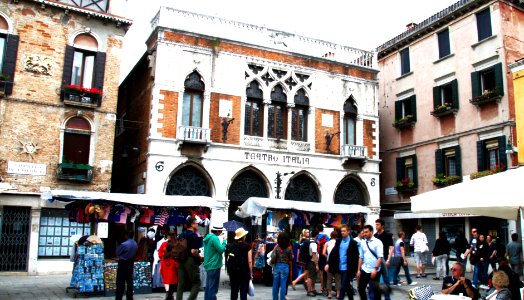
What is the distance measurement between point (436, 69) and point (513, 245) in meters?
11.7

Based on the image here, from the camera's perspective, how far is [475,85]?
21.0m

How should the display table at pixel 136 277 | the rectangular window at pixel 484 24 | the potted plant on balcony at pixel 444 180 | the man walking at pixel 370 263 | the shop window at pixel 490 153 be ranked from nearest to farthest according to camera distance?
1. the man walking at pixel 370 263
2. the display table at pixel 136 277
3. the shop window at pixel 490 153
4. the rectangular window at pixel 484 24
5. the potted plant on balcony at pixel 444 180

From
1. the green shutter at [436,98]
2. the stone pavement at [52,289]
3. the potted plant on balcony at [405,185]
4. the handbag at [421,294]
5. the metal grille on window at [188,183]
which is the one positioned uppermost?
the green shutter at [436,98]

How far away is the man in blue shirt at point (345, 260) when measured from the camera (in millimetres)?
10281

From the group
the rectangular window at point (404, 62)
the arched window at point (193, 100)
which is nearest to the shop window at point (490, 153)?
the rectangular window at point (404, 62)

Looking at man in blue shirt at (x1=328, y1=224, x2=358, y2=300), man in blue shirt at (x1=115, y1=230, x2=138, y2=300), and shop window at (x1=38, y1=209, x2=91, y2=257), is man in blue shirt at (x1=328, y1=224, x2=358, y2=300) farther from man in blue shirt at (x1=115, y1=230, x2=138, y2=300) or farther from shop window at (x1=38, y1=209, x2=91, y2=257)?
shop window at (x1=38, y1=209, x2=91, y2=257)

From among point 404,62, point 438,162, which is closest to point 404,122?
point 438,162

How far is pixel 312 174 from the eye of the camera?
885 inches

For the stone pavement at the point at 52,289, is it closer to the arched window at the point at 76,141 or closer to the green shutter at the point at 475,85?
the arched window at the point at 76,141

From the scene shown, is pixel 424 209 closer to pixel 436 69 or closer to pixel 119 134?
pixel 436 69

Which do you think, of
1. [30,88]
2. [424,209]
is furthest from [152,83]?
[424,209]

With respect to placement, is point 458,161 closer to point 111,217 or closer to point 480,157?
point 480,157

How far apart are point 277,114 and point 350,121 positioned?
162 inches

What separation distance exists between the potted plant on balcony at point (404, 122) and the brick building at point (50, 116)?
46.6 feet
